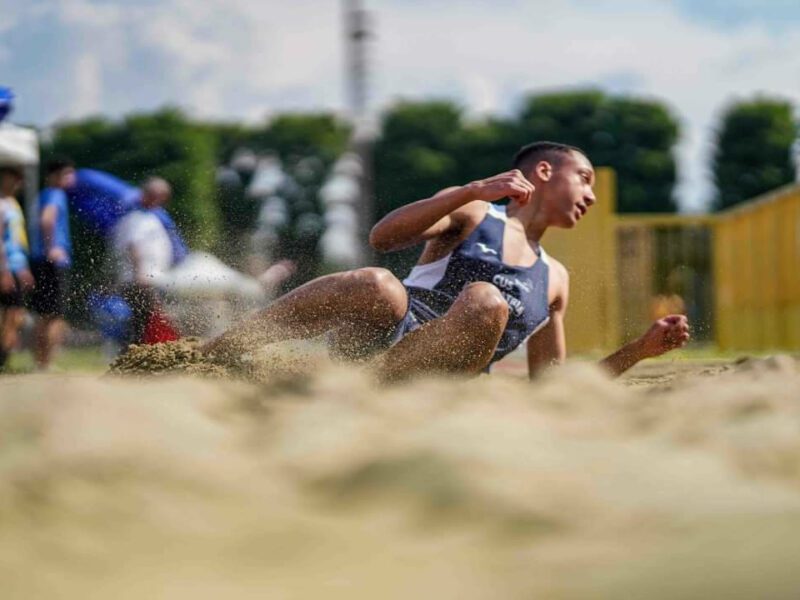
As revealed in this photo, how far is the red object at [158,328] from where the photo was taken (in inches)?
231

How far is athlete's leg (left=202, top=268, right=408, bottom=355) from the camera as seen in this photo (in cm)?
364

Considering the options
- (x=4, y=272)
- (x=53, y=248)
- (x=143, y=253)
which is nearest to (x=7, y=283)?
(x=4, y=272)

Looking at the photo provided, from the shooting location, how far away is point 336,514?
66.8 inches

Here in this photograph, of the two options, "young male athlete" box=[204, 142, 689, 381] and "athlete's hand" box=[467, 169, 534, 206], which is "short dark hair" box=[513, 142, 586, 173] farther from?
"athlete's hand" box=[467, 169, 534, 206]

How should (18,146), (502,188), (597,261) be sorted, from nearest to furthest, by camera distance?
(502,188) → (18,146) → (597,261)

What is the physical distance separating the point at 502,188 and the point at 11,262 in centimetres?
580

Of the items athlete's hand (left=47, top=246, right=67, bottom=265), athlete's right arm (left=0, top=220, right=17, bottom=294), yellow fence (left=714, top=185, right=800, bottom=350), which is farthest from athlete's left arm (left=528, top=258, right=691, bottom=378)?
yellow fence (left=714, top=185, right=800, bottom=350)

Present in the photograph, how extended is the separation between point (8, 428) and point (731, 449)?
3.98ft

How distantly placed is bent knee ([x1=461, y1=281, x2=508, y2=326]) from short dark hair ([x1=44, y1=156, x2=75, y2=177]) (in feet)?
18.8

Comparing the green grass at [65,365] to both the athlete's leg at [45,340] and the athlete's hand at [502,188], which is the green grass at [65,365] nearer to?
the athlete's leg at [45,340]

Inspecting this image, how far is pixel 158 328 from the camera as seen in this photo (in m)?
6.02

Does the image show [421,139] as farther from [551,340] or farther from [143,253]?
[551,340]

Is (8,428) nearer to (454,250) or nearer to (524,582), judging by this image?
(524,582)

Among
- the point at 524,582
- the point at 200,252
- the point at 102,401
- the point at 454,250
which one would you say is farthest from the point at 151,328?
the point at 524,582
